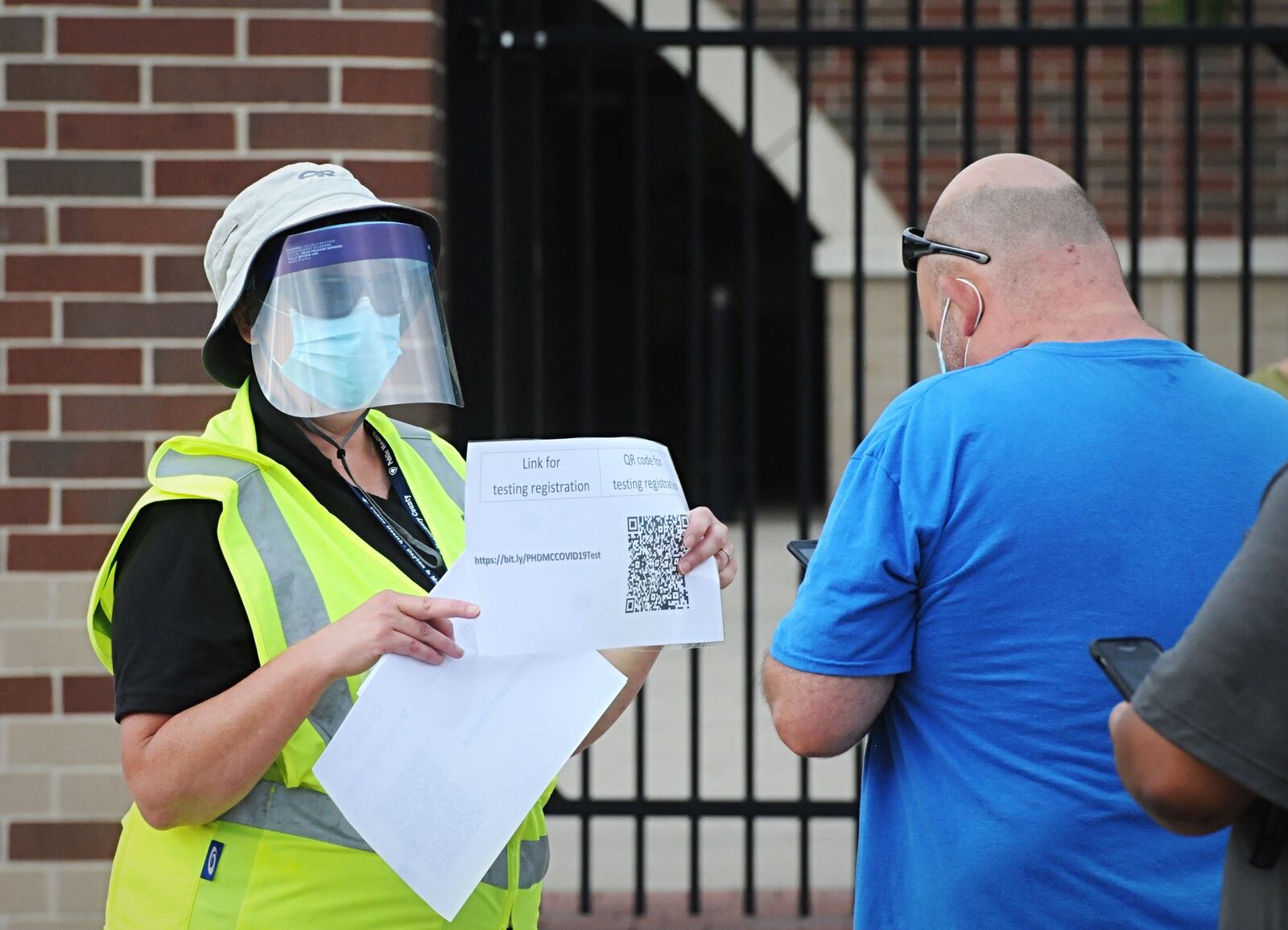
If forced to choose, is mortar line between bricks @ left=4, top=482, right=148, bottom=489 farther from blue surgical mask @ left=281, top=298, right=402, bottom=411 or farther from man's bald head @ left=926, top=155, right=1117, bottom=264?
man's bald head @ left=926, top=155, right=1117, bottom=264

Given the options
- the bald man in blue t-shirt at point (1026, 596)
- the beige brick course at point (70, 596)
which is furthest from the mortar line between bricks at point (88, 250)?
the bald man in blue t-shirt at point (1026, 596)

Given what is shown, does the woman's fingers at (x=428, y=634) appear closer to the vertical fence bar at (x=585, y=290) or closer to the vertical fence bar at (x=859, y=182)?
the vertical fence bar at (x=585, y=290)

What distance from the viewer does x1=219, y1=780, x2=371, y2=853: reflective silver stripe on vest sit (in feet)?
5.98

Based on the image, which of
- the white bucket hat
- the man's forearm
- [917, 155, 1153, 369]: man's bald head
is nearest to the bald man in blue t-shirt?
[917, 155, 1153, 369]: man's bald head

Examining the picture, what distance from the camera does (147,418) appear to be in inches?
131

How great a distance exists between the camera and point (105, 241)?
3297 mm

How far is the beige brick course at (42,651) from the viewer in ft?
10.9

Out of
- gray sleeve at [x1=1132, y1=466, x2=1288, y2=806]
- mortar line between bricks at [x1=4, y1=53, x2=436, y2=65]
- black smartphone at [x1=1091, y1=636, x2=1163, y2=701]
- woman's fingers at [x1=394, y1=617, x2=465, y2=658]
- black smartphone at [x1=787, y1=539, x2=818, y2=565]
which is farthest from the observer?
mortar line between bricks at [x1=4, y1=53, x2=436, y2=65]

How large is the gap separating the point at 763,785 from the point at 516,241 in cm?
248

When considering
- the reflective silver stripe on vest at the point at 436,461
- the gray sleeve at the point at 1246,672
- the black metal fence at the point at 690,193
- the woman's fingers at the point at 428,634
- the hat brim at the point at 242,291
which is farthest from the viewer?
the black metal fence at the point at 690,193

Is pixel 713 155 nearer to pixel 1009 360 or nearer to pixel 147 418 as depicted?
pixel 147 418

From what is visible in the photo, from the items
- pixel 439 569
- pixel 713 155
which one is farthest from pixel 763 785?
pixel 713 155

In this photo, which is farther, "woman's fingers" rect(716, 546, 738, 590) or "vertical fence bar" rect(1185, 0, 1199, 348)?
"vertical fence bar" rect(1185, 0, 1199, 348)

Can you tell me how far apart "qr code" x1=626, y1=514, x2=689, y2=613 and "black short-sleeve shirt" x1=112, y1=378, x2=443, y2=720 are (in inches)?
18.8
